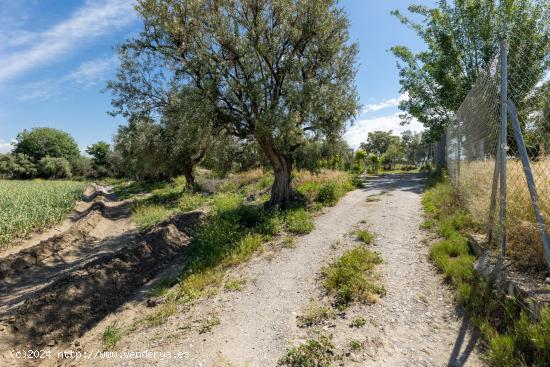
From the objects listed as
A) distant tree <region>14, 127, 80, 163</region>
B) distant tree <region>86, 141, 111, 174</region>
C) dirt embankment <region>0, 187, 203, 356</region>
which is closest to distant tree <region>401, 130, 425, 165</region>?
dirt embankment <region>0, 187, 203, 356</region>

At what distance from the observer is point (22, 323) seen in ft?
18.0

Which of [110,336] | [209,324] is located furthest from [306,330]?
[110,336]

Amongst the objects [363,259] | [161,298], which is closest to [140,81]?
[161,298]

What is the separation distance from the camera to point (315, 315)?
15.5 feet

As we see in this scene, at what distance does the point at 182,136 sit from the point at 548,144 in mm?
10353

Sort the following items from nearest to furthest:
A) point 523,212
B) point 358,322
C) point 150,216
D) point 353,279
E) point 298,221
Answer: point 358,322 < point 523,212 < point 353,279 < point 298,221 < point 150,216

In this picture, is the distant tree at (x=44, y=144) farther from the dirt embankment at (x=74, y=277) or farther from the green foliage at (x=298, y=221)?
the green foliage at (x=298, y=221)

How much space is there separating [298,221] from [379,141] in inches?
2216

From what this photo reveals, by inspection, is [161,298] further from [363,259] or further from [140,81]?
[140,81]

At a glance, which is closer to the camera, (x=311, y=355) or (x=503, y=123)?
(x=311, y=355)

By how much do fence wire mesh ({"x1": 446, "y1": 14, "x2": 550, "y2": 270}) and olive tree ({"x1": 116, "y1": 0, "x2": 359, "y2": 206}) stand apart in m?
5.07

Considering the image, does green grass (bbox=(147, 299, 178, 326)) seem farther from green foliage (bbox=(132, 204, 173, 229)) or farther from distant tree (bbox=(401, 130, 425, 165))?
distant tree (bbox=(401, 130, 425, 165))

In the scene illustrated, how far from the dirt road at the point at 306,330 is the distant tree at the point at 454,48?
46.4 ft

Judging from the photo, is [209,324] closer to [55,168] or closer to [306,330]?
[306,330]
